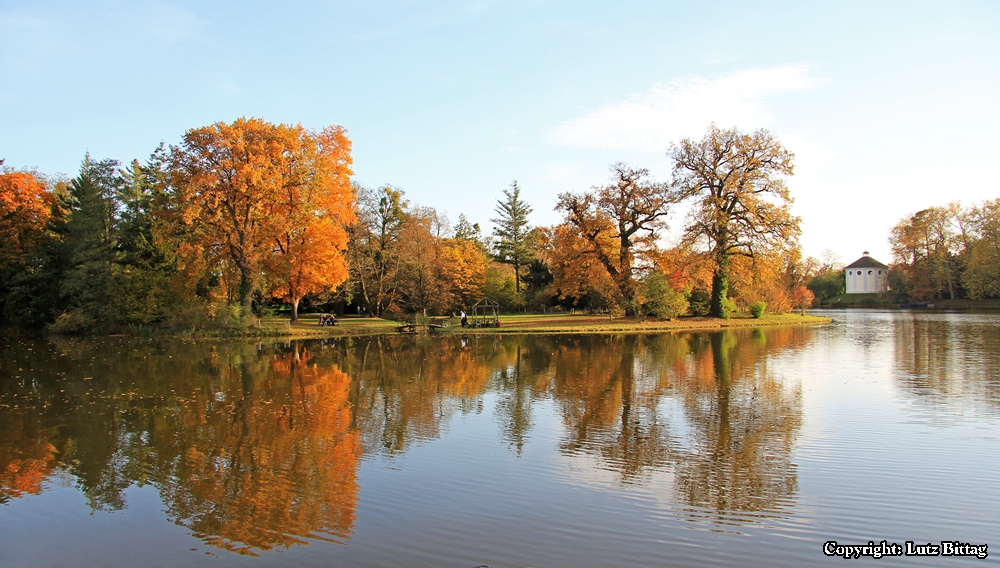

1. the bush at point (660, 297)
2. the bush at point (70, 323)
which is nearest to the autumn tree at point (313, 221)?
the bush at point (70, 323)

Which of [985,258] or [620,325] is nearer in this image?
[620,325]

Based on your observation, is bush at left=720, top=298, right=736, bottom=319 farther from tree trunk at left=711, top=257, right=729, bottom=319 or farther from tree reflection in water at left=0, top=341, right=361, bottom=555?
tree reflection in water at left=0, top=341, right=361, bottom=555

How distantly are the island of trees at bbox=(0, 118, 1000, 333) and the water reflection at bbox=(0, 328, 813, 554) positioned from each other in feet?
39.1

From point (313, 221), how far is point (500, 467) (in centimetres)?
2784

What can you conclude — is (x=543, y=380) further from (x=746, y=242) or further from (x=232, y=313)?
(x=746, y=242)

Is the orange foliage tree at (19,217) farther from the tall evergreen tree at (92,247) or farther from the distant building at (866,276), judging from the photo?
the distant building at (866,276)

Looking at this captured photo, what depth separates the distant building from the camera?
8819cm

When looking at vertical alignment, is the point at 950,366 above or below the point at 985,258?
below

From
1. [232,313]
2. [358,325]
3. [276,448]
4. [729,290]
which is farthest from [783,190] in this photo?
[276,448]

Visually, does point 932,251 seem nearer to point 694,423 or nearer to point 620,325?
point 620,325

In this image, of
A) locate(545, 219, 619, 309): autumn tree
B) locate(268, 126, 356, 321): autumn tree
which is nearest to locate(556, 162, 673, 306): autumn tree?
locate(545, 219, 619, 309): autumn tree

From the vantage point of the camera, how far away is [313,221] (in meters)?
33.4

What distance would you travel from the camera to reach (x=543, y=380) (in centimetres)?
1641

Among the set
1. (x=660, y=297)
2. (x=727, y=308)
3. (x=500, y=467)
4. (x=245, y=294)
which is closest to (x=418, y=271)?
(x=245, y=294)
